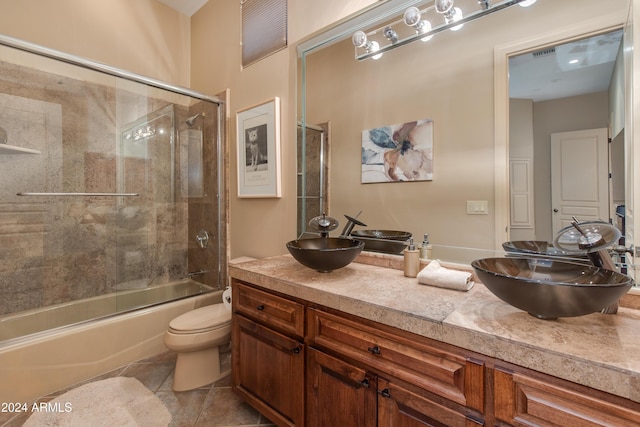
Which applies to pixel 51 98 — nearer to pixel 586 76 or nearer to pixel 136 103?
pixel 136 103

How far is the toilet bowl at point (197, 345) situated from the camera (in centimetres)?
187

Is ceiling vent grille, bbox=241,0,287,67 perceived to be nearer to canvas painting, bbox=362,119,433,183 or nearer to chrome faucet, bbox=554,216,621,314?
canvas painting, bbox=362,119,433,183

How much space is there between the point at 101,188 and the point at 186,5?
1965 mm

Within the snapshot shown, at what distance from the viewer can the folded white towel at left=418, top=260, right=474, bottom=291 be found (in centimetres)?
123

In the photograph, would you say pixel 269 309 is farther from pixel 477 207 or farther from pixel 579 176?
pixel 579 176

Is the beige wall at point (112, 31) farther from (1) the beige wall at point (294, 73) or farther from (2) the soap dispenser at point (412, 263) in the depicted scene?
(2) the soap dispenser at point (412, 263)

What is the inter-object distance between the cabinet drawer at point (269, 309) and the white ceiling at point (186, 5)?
2832 mm

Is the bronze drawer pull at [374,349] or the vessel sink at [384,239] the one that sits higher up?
the vessel sink at [384,239]

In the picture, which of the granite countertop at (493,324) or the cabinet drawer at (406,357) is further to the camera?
the cabinet drawer at (406,357)

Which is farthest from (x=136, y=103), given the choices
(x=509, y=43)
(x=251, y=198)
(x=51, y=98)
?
(x=509, y=43)

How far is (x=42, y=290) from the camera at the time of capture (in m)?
2.27

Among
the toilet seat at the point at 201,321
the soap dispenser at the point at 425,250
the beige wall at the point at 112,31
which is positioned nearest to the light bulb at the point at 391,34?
the soap dispenser at the point at 425,250

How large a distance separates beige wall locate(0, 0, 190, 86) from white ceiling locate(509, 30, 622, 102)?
3029 millimetres

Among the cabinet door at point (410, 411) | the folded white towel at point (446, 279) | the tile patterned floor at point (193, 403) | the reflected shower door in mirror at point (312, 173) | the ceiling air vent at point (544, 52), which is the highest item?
the ceiling air vent at point (544, 52)
